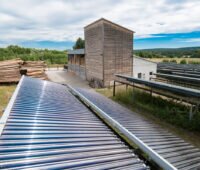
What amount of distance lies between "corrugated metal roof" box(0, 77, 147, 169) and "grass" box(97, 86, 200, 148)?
5.90m

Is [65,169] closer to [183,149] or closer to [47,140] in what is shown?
[47,140]

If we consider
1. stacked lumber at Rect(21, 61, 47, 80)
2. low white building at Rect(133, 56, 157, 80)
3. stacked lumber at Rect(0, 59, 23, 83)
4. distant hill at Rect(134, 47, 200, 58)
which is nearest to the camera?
stacked lumber at Rect(0, 59, 23, 83)

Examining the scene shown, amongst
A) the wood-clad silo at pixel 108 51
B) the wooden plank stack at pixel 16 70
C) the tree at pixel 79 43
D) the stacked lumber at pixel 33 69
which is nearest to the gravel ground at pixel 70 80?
the wood-clad silo at pixel 108 51

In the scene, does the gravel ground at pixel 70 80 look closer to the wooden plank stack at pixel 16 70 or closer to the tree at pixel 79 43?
the wooden plank stack at pixel 16 70

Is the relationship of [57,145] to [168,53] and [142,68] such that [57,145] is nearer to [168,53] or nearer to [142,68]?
[142,68]

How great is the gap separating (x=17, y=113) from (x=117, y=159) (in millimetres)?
2021

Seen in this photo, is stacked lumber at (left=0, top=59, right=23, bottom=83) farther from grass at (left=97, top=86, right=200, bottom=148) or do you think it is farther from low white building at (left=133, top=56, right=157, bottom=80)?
low white building at (left=133, top=56, right=157, bottom=80)

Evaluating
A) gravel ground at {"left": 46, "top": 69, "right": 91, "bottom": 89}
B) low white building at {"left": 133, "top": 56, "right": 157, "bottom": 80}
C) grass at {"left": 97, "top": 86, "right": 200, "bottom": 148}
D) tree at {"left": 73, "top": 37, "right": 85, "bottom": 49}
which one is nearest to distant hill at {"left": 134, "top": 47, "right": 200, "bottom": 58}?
tree at {"left": 73, "top": 37, "right": 85, "bottom": 49}

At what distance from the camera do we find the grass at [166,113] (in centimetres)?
844

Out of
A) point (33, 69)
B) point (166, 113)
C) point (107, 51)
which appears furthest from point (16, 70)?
point (166, 113)

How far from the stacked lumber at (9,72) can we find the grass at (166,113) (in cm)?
1020

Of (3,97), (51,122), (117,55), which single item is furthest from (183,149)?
(117,55)

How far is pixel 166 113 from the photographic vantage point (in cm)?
1016

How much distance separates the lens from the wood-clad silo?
61.1 feet
